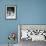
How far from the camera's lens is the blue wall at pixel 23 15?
4.17 metres

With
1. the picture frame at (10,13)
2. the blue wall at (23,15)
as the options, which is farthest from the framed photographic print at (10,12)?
the blue wall at (23,15)

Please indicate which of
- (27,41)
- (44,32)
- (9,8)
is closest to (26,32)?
(27,41)

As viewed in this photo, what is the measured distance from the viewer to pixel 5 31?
4176 millimetres

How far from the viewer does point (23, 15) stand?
4199 millimetres

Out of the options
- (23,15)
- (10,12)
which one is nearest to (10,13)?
(10,12)

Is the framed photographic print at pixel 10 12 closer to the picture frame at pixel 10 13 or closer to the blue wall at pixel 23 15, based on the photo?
the picture frame at pixel 10 13

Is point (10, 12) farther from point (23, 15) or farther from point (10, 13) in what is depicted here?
point (23, 15)

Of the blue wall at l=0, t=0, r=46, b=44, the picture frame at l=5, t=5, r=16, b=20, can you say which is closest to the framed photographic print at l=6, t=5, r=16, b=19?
the picture frame at l=5, t=5, r=16, b=20

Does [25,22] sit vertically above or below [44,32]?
above

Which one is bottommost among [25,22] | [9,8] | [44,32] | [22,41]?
[22,41]

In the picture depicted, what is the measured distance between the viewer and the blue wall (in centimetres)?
417

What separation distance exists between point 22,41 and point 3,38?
0.60 meters

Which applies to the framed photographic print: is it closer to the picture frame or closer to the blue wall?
the picture frame

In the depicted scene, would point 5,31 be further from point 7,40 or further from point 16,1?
point 16,1
